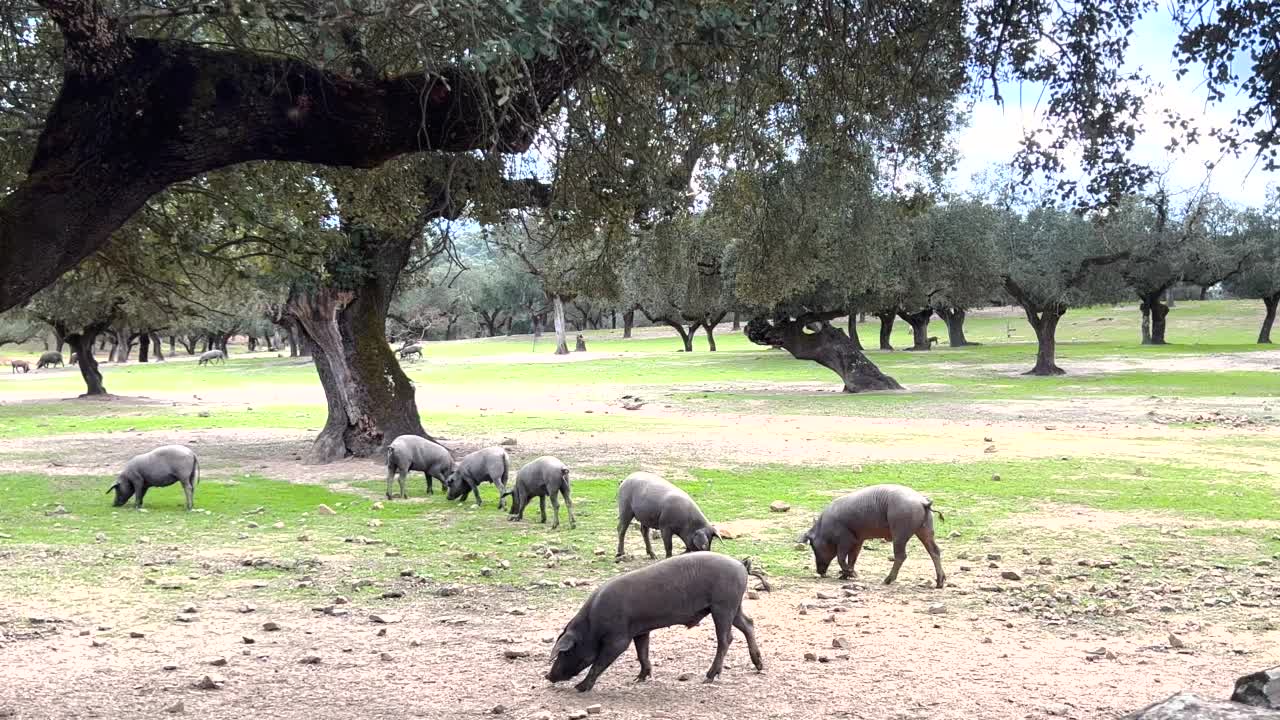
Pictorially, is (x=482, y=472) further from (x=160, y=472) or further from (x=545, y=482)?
(x=160, y=472)

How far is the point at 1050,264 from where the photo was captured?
43938mm

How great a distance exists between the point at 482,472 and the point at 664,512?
5775 mm

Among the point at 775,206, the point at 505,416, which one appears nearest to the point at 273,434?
the point at 505,416

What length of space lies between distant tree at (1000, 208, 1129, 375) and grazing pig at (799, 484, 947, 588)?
34906mm

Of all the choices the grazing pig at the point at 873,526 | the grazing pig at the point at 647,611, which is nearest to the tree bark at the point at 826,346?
the grazing pig at the point at 873,526

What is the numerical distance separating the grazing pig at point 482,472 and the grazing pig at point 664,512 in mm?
4599

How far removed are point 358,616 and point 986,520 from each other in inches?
333

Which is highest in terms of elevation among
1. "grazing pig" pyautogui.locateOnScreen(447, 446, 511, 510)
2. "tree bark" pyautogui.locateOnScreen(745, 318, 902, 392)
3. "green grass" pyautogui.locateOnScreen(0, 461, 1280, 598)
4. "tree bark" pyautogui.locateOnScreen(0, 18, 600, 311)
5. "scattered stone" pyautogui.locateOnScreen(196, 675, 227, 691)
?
"tree bark" pyautogui.locateOnScreen(0, 18, 600, 311)

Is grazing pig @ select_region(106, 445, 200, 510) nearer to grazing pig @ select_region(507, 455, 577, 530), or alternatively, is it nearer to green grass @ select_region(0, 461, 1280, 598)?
green grass @ select_region(0, 461, 1280, 598)

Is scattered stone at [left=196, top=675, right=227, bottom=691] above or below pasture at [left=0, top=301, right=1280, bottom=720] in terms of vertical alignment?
above

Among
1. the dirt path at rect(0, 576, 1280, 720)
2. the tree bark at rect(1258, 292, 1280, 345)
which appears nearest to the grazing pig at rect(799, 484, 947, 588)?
the dirt path at rect(0, 576, 1280, 720)

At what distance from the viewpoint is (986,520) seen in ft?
45.5

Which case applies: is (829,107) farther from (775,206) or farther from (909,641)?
(909,641)

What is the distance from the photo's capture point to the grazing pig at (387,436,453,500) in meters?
16.8
